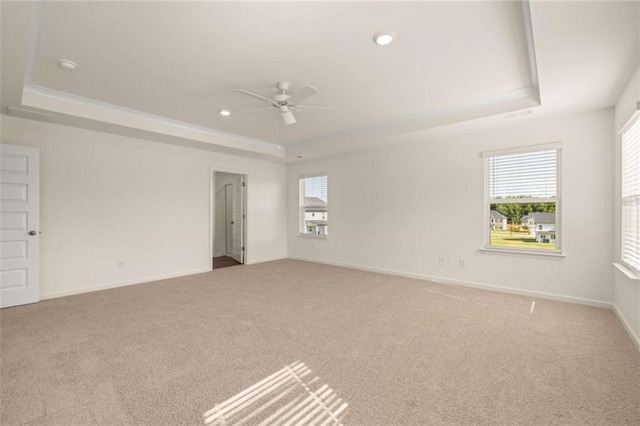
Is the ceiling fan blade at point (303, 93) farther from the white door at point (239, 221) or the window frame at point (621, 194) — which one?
the white door at point (239, 221)

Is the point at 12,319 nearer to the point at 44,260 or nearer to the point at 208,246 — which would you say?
the point at 44,260

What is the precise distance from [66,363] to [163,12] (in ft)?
9.12

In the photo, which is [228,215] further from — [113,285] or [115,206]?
[113,285]

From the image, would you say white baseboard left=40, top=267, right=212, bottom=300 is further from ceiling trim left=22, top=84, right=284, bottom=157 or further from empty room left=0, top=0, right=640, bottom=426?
ceiling trim left=22, top=84, right=284, bottom=157

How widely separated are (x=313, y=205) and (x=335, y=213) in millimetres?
779

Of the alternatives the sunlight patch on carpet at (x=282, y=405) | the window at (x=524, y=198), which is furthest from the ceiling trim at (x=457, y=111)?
the sunlight patch on carpet at (x=282, y=405)

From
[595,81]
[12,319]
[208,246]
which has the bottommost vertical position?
[12,319]

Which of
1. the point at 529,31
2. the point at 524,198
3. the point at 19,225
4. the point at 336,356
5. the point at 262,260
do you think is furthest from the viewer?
the point at 262,260

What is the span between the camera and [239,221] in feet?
22.8

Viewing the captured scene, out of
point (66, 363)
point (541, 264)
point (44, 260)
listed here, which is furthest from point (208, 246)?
point (541, 264)

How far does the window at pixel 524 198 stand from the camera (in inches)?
157

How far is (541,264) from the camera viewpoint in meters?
4.05

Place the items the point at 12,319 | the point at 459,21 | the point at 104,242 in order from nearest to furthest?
the point at 459,21
the point at 12,319
the point at 104,242

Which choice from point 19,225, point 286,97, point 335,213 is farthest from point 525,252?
point 19,225
